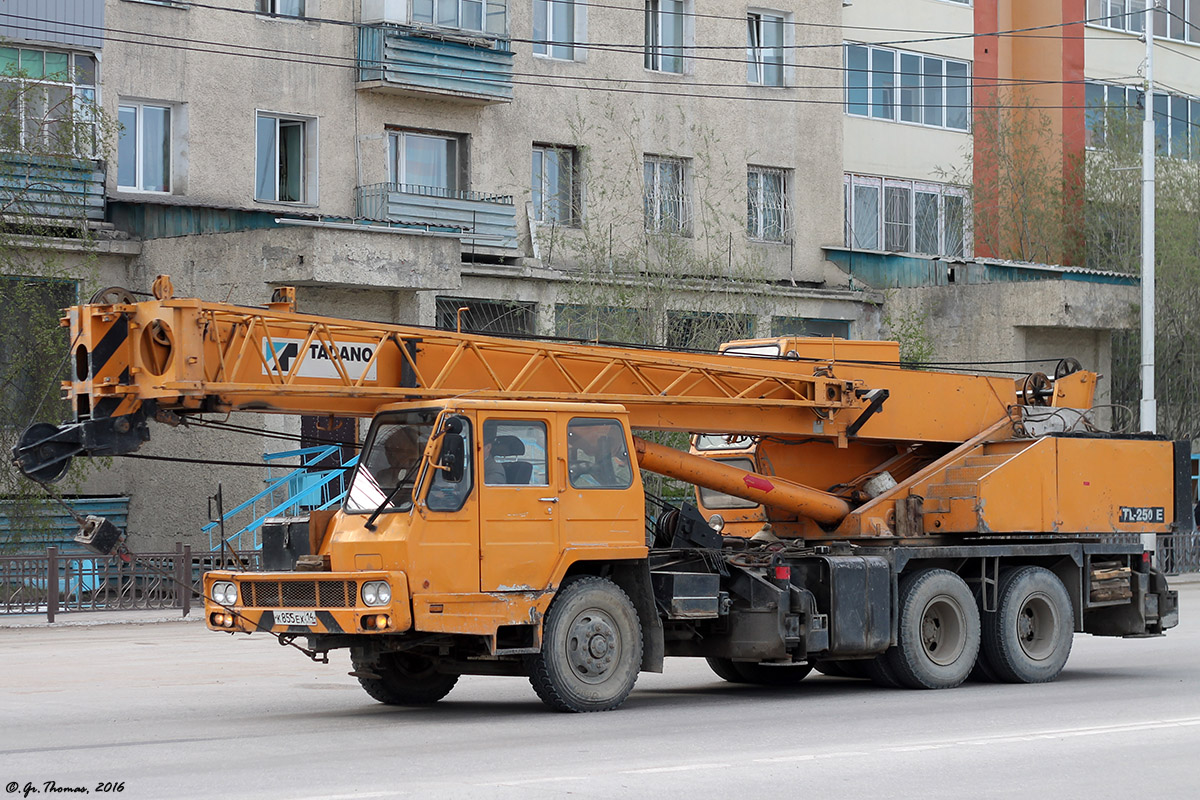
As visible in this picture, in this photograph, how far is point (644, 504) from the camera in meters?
A: 14.9

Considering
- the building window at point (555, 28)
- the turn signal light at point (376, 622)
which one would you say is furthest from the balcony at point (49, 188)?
the turn signal light at point (376, 622)

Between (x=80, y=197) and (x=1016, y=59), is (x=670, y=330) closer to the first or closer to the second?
(x=80, y=197)

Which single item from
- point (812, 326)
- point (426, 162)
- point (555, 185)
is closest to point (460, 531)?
point (426, 162)

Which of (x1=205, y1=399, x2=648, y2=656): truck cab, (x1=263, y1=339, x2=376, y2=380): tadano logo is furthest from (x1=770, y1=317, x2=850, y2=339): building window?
(x1=263, y1=339, x2=376, y2=380): tadano logo

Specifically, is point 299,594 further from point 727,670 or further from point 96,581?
point 96,581

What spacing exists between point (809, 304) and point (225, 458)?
13998 millimetres

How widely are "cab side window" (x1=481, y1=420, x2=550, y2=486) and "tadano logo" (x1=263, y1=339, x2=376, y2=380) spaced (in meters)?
1.14

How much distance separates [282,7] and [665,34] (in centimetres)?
896

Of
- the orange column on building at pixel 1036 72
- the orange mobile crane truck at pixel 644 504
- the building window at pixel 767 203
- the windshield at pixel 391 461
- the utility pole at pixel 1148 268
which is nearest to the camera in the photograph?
the orange mobile crane truck at pixel 644 504

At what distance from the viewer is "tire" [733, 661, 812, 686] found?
57.1 ft

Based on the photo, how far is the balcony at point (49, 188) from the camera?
2773cm

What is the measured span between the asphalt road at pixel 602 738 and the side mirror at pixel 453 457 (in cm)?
196

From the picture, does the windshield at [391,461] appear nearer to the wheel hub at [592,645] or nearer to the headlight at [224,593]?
the headlight at [224,593]

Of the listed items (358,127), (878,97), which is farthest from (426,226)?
(878,97)
